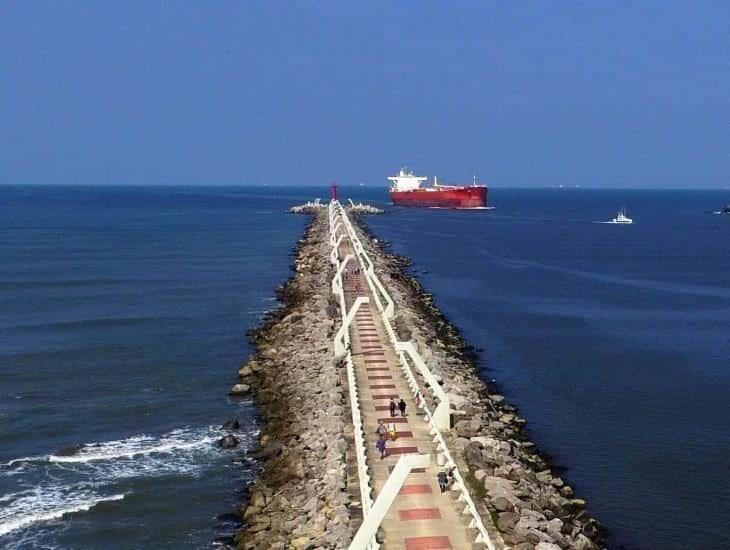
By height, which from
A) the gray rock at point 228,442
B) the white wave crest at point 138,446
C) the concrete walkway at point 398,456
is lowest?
the white wave crest at point 138,446

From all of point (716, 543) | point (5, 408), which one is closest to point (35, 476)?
point (5, 408)

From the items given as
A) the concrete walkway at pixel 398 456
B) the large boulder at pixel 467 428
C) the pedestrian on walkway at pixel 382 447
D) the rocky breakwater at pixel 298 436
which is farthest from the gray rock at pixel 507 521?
the large boulder at pixel 467 428

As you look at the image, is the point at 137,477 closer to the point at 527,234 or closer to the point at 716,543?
the point at 716,543

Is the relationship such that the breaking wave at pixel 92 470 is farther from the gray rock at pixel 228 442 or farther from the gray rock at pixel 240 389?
the gray rock at pixel 240 389

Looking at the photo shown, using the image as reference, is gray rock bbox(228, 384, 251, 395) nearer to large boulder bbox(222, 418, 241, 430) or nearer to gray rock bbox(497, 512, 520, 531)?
large boulder bbox(222, 418, 241, 430)

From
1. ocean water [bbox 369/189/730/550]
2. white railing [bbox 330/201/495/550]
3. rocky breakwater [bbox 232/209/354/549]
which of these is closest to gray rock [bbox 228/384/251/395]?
rocky breakwater [bbox 232/209/354/549]

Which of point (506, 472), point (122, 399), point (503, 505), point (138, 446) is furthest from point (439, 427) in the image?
point (122, 399)
